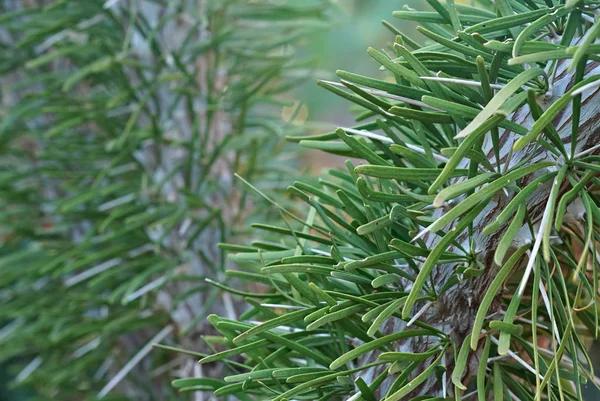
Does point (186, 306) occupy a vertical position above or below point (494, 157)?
below

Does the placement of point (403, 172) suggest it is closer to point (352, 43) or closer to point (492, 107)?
point (492, 107)

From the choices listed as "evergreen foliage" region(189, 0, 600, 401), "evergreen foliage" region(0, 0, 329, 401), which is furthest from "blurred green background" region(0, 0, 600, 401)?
"evergreen foliage" region(189, 0, 600, 401)

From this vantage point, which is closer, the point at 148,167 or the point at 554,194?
the point at 554,194

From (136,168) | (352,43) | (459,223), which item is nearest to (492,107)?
(459,223)

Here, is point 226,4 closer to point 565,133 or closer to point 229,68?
point 229,68

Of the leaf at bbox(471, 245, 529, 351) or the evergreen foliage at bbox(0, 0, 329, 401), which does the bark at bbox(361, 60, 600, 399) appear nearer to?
the leaf at bbox(471, 245, 529, 351)

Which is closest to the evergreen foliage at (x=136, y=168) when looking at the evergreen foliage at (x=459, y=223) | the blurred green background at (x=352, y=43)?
the evergreen foliage at (x=459, y=223)

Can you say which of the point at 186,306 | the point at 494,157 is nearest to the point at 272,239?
the point at 186,306
